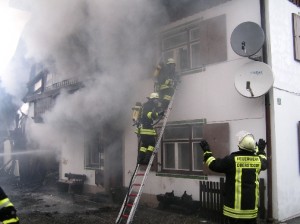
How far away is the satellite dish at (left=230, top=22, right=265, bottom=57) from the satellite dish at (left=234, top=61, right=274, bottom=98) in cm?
26

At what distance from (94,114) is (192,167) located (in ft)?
11.4

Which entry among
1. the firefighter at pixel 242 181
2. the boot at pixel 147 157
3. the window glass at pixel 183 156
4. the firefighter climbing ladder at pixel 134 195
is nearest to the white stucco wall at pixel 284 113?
the window glass at pixel 183 156

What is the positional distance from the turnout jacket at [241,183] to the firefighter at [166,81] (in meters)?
3.75

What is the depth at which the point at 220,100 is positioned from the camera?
24.1ft

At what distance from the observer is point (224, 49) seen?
734 cm

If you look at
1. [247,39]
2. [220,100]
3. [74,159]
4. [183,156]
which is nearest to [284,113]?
[220,100]

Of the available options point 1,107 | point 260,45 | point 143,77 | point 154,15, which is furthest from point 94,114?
point 1,107

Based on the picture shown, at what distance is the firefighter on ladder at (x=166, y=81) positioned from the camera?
7848 mm

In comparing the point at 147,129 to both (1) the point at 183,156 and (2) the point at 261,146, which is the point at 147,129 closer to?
(1) the point at 183,156

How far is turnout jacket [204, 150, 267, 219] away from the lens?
4.18 meters

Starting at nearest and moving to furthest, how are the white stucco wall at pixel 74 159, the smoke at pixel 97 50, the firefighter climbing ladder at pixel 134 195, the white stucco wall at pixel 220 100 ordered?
1. the firefighter climbing ladder at pixel 134 195
2. the white stucco wall at pixel 220 100
3. the smoke at pixel 97 50
4. the white stucco wall at pixel 74 159

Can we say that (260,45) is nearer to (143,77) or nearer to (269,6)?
(269,6)

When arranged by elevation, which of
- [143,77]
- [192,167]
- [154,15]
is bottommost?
[192,167]

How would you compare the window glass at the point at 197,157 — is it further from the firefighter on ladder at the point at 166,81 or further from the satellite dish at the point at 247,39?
the satellite dish at the point at 247,39
